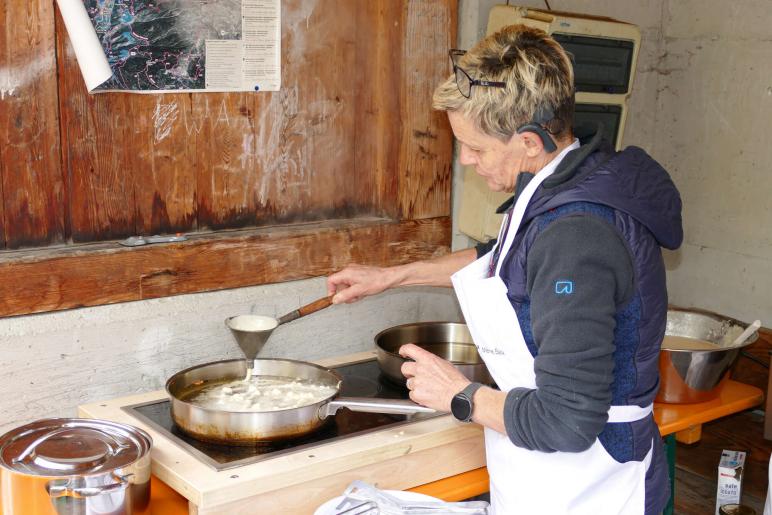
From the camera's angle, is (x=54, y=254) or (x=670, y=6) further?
(x=670, y=6)

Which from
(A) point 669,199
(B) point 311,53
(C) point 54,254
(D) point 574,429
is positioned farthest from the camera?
(B) point 311,53

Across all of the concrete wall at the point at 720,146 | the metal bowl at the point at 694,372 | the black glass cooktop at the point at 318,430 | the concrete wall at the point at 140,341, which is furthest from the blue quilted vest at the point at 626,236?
the concrete wall at the point at 720,146

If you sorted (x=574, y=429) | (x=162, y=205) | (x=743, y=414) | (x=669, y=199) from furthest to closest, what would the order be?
(x=743, y=414), (x=162, y=205), (x=669, y=199), (x=574, y=429)

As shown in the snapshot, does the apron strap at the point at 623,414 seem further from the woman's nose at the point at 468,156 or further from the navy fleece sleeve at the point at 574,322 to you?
the woman's nose at the point at 468,156

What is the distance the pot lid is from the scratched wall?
0.65m

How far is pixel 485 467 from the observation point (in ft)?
8.32

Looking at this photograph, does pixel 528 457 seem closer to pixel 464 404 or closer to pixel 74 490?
pixel 464 404

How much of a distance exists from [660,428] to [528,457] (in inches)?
31.0

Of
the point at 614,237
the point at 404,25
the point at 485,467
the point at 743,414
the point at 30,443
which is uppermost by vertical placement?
the point at 404,25

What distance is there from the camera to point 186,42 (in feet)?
8.85

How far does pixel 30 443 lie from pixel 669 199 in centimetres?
147

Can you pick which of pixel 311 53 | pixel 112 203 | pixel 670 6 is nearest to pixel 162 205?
pixel 112 203

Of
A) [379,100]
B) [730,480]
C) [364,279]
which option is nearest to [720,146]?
[730,480]

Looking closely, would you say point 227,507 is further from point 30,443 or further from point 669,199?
point 669,199
